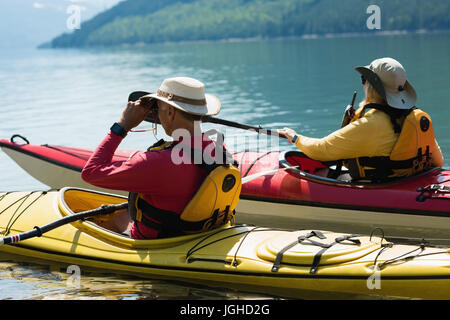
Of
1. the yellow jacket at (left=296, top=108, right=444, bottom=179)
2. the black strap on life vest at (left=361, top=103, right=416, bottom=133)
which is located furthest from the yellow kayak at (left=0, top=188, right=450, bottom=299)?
the black strap on life vest at (left=361, top=103, right=416, bottom=133)

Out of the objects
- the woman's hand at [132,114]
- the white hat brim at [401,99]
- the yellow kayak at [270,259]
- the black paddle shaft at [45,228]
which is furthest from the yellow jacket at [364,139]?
the black paddle shaft at [45,228]

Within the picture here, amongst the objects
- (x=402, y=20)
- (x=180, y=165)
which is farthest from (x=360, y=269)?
(x=402, y=20)

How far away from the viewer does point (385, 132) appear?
6.20 meters

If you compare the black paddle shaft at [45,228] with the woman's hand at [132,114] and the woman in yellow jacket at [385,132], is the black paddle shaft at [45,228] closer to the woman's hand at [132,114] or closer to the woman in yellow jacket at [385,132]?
the woman's hand at [132,114]

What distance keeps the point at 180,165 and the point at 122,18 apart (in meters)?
149

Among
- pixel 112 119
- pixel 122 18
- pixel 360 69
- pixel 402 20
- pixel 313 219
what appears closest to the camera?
pixel 360 69

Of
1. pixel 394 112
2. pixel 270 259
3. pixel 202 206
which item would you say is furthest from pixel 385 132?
pixel 202 206

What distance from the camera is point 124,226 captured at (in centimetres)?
579

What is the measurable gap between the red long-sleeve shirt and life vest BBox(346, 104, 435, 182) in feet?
8.06

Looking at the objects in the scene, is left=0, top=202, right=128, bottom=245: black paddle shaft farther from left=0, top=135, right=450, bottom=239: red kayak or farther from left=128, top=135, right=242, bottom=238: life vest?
left=0, top=135, right=450, bottom=239: red kayak

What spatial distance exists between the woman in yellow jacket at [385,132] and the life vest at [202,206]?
1862 millimetres

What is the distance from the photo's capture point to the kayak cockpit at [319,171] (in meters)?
6.55

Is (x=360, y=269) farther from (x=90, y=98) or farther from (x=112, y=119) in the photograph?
(x=90, y=98)
